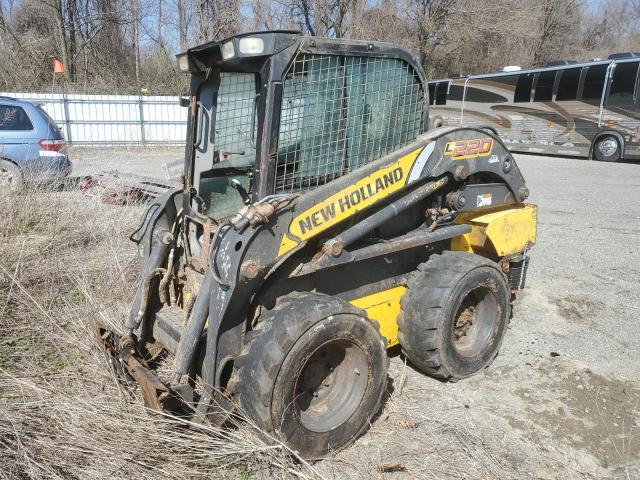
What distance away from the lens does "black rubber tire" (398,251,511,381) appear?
360 cm

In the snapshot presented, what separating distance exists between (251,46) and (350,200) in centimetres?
105

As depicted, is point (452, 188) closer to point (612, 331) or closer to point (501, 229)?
point (501, 229)

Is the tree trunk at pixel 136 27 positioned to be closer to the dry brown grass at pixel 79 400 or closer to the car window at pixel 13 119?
the car window at pixel 13 119

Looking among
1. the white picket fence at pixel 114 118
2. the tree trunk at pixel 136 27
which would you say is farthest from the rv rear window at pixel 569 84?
the tree trunk at pixel 136 27

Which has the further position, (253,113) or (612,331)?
(612,331)

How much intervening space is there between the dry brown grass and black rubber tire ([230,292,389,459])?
0.50 ft

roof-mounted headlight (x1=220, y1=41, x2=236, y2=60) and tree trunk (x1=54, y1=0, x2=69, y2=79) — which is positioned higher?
tree trunk (x1=54, y1=0, x2=69, y2=79)

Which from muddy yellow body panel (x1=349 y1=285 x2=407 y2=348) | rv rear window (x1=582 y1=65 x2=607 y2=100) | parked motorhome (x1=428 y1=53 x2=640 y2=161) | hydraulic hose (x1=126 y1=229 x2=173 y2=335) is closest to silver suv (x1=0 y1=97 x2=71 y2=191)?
hydraulic hose (x1=126 y1=229 x2=173 y2=335)

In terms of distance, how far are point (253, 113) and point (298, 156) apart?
0.55m

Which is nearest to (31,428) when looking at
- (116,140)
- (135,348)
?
(135,348)

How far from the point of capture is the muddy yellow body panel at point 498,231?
172 inches

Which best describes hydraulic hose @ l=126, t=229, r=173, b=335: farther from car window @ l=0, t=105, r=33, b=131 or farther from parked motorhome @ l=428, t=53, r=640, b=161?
parked motorhome @ l=428, t=53, r=640, b=161

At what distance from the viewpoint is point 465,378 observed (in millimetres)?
3891

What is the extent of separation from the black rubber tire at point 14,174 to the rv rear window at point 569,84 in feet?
55.8
